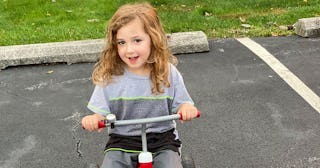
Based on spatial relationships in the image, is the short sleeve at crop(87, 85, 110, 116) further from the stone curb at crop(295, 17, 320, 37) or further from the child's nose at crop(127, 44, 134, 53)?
the stone curb at crop(295, 17, 320, 37)

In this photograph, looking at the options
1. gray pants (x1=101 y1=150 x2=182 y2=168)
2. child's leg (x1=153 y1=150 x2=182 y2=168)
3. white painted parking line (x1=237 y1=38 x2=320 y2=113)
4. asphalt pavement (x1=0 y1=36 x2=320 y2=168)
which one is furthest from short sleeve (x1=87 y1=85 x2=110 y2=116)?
white painted parking line (x1=237 y1=38 x2=320 y2=113)

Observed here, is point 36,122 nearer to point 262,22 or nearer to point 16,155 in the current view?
point 16,155

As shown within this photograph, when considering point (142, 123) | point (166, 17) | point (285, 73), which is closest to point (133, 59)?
point (142, 123)

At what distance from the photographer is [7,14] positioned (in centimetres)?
798

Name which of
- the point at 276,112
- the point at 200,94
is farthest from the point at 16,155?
the point at 276,112

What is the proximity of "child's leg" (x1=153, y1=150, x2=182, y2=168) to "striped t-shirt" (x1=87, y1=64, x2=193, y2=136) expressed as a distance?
16cm

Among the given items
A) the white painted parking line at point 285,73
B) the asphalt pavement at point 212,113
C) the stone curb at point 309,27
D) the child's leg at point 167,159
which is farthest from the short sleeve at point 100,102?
the stone curb at point 309,27

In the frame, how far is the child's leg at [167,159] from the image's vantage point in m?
2.55

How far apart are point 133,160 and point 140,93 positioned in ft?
1.24

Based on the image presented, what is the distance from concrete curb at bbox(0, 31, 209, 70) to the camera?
222 inches

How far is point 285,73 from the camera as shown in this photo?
5.09 meters

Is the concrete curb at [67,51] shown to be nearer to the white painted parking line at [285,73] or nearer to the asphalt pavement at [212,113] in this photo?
the asphalt pavement at [212,113]

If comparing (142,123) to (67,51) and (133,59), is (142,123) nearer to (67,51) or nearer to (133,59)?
(133,59)

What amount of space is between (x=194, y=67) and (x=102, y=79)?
9.11ft
